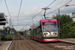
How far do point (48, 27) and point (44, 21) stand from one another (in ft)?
3.36

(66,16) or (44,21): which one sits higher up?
(66,16)

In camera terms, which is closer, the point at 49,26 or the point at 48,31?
the point at 48,31

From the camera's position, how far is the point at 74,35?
46.0 m

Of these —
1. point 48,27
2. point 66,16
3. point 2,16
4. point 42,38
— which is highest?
point 66,16

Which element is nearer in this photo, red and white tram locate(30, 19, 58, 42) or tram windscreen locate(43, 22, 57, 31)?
red and white tram locate(30, 19, 58, 42)

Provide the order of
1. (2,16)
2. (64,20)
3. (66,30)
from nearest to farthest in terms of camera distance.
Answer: (2,16) < (66,30) < (64,20)

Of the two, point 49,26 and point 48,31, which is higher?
point 49,26

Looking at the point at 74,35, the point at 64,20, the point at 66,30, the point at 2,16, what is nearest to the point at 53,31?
the point at 2,16

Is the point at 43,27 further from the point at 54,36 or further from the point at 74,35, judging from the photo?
the point at 74,35

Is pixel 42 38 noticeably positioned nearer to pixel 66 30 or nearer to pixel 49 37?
pixel 49 37

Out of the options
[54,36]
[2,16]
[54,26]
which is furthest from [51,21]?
[2,16]

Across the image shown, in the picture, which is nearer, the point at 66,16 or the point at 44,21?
the point at 44,21

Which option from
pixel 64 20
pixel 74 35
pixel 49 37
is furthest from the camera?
pixel 64 20

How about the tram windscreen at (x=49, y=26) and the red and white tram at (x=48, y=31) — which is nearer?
the red and white tram at (x=48, y=31)
